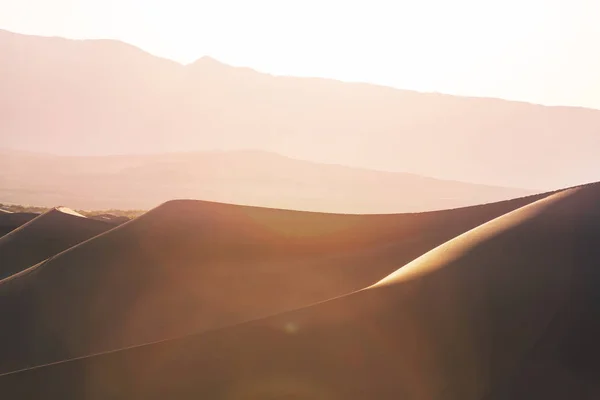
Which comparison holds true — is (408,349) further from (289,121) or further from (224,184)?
(289,121)

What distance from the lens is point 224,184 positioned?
101938mm

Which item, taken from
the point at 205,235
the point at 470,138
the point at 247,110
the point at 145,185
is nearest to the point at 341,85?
the point at 247,110

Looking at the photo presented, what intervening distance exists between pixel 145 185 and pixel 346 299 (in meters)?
94.0

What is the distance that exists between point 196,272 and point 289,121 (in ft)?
470

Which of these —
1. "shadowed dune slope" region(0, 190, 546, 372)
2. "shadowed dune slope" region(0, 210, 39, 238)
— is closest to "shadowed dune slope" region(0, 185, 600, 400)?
"shadowed dune slope" region(0, 190, 546, 372)

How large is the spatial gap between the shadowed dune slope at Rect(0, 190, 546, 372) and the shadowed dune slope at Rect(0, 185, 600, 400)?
3222mm

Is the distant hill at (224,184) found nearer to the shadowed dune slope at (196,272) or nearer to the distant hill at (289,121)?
the distant hill at (289,121)

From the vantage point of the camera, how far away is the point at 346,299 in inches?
254

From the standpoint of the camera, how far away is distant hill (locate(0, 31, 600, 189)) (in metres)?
138

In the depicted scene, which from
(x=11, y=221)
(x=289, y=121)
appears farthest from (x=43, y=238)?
(x=289, y=121)

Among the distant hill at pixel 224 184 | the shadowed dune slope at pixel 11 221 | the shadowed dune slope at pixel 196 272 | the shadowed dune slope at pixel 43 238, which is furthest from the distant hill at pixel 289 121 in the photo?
the shadowed dune slope at pixel 196 272

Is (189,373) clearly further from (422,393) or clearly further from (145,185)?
(145,185)

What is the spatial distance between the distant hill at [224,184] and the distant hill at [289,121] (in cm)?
2107

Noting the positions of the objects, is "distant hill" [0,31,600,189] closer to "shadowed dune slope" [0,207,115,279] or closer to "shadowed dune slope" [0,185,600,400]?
"shadowed dune slope" [0,207,115,279]
